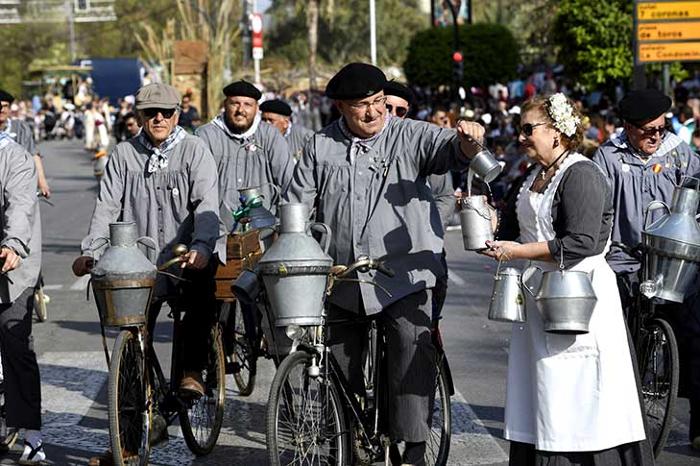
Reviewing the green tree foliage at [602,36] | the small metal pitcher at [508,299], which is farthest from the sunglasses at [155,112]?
the green tree foliage at [602,36]

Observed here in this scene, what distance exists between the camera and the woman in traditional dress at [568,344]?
5.46 m

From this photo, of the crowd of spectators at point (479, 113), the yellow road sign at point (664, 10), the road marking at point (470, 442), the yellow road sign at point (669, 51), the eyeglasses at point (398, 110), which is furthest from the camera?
the yellow road sign at point (664, 10)

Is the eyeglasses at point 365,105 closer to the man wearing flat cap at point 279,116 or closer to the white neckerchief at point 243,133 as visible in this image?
the white neckerchief at point 243,133

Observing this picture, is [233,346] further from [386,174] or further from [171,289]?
[386,174]

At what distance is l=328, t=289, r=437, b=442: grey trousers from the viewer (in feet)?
20.5

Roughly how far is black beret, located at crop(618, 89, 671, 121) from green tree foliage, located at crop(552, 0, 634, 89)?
2061cm

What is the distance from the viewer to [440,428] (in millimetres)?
6676

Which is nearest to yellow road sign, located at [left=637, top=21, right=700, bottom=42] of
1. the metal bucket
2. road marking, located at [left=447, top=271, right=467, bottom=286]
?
road marking, located at [left=447, top=271, right=467, bottom=286]

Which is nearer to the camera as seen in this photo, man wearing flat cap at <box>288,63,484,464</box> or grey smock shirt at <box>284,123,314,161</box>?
man wearing flat cap at <box>288,63,484,464</box>

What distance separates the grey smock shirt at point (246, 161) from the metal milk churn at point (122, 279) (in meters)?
2.98

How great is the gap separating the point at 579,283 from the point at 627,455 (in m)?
A: 0.81

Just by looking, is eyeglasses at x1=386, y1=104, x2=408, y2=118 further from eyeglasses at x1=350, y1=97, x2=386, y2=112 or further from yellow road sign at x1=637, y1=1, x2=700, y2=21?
yellow road sign at x1=637, y1=1, x2=700, y2=21

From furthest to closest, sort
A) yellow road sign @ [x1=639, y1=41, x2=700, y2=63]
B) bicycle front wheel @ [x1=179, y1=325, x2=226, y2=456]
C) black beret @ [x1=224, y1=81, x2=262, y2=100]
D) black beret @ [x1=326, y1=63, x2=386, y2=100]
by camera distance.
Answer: yellow road sign @ [x1=639, y1=41, x2=700, y2=63] → black beret @ [x1=224, y1=81, x2=262, y2=100] → bicycle front wheel @ [x1=179, y1=325, x2=226, y2=456] → black beret @ [x1=326, y1=63, x2=386, y2=100]

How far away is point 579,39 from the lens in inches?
1091
